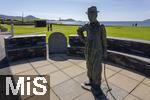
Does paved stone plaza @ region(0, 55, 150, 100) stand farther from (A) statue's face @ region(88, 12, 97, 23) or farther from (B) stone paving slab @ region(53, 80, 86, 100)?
(A) statue's face @ region(88, 12, 97, 23)

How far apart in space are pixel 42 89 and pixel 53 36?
4329 mm

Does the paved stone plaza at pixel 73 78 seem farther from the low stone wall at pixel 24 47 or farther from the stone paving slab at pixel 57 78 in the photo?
the low stone wall at pixel 24 47

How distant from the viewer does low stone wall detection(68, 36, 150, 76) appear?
216 inches

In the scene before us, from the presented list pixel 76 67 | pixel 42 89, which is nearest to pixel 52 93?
pixel 42 89

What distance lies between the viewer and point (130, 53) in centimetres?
626

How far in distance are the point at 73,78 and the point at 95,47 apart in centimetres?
176

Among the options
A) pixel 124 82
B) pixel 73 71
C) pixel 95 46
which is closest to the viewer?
pixel 95 46

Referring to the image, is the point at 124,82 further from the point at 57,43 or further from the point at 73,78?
the point at 57,43

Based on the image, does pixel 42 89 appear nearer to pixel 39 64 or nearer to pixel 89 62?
pixel 89 62

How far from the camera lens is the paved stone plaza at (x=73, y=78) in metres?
4.06

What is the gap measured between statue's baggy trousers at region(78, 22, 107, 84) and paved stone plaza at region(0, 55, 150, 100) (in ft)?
2.24

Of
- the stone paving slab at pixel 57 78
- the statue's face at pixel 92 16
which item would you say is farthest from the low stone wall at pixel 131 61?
the statue's face at pixel 92 16

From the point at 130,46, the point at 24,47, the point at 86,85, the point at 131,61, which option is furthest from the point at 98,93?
the point at 24,47

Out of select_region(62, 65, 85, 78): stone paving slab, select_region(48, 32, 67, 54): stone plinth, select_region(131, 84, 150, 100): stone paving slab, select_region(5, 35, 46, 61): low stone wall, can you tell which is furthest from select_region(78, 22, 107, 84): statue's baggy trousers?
select_region(48, 32, 67, 54): stone plinth
